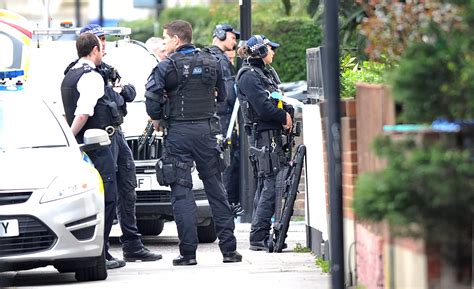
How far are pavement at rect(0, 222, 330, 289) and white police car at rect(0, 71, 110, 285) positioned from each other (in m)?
0.25

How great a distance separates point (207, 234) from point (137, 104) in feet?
5.10

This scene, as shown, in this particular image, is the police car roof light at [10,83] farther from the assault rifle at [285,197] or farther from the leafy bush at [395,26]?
the leafy bush at [395,26]

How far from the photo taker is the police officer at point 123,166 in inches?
458

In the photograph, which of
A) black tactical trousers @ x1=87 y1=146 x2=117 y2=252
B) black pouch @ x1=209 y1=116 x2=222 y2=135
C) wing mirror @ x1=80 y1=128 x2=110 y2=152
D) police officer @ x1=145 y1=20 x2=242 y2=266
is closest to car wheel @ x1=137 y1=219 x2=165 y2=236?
black tactical trousers @ x1=87 y1=146 x2=117 y2=252

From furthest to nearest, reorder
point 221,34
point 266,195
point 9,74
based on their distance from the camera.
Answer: point 221,34
point 266,195
point 9,74

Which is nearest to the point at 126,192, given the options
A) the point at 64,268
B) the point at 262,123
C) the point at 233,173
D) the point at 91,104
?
the point at 91,104

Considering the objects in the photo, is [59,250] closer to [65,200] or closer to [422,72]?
[65,200]

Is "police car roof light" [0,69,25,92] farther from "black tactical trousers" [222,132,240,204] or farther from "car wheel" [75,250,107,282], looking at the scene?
"black tactical trousers" [222,132,240,204]

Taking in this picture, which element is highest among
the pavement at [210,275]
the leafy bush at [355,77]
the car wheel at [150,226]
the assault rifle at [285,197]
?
the leafy bush at [355,77]

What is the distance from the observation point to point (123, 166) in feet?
38.9

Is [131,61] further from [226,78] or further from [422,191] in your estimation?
[422,191]

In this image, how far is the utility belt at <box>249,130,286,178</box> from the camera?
12477 mm

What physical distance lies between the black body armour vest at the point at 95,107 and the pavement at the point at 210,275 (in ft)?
4.07

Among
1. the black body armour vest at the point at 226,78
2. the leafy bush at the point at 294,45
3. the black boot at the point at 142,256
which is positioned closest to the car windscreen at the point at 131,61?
the black body armour vest at the point at 226,78
